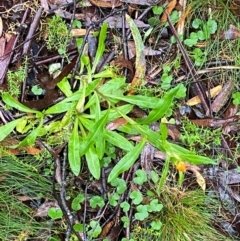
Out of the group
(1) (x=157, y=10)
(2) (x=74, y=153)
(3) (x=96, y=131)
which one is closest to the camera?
(3) (x=96, y=131)

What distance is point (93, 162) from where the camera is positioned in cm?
186

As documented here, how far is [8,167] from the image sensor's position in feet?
6.54

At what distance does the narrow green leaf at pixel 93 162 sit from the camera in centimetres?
185

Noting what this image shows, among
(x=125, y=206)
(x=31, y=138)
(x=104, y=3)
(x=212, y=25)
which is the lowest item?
(x=125, y=206)

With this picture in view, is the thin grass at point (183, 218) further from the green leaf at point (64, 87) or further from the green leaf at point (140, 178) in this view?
the green leaf at point (64, 87)

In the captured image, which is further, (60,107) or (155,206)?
(155,206)

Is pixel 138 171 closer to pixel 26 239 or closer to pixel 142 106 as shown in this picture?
pixel 142 106

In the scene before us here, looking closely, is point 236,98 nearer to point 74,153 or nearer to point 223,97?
point 223,97

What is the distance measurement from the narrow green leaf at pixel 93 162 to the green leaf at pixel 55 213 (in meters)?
0.25

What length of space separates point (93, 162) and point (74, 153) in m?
0.08

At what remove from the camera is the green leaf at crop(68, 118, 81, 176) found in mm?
1820

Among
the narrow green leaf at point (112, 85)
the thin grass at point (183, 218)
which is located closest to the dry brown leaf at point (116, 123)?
the narrow green leaf at point (112, 85)

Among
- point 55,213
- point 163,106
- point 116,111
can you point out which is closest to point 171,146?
point 163,106

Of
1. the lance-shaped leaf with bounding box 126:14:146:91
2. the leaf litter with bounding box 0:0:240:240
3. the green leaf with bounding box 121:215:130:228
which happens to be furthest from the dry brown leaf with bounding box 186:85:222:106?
the green leaf with bounding box 121:215:130:228
